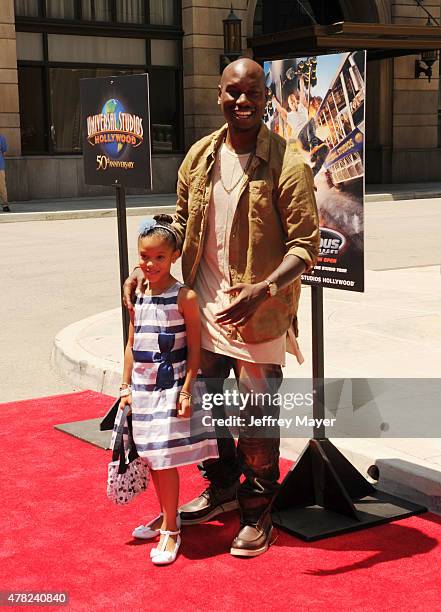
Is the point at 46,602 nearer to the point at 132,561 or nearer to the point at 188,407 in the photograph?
the point at 132,561

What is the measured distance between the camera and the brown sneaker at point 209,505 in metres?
4.82

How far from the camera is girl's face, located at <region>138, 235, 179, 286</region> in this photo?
4.44 m

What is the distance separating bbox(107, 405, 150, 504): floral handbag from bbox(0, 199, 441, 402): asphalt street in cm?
298

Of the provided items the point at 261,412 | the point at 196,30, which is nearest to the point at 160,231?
the point at 261,412

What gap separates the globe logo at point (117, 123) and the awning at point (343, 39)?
17.6m

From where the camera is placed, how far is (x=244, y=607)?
12.9 ft

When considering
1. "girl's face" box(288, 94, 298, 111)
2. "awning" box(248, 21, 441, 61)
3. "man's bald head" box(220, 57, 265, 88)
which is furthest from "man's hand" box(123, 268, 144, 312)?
"awning" box(248, 21, 441, 61)

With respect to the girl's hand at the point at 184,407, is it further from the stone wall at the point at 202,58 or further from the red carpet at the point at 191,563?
the stone wall at the point at 202,58

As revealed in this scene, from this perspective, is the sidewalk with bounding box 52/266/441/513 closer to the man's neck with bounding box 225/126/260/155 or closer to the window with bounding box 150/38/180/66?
the man's neck with bounding box 225/126/260/155

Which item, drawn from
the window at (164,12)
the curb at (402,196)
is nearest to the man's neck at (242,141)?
the curb at (402,196)

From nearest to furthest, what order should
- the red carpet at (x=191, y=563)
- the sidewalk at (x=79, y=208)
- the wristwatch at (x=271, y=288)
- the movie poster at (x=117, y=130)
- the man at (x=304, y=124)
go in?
1. the red carpet at (x=191, y=563)
2. the wristwatch at (x=271, y=288)
3. the man at (x=304, y=124)
4. the movie poster at (x=117, y=130)
5. the sidewalk at (x=79, y=208)

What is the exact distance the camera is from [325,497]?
4945mm

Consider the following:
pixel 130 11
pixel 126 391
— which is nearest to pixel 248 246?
pixel 126 391

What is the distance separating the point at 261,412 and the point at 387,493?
3.44ft
